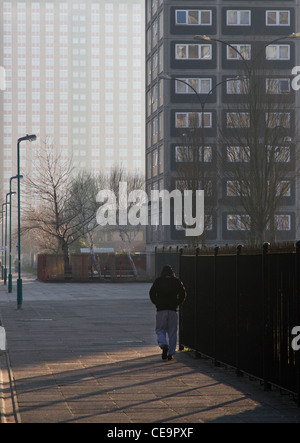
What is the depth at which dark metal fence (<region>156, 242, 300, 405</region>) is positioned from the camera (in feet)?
34.8

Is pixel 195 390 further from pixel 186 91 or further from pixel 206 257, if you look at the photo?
pixel 186 91

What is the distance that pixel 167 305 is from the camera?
49.0 ft

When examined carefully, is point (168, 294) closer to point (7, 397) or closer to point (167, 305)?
point (167, 305)

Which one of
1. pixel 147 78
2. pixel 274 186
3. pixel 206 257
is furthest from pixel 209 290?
pixel 147 78

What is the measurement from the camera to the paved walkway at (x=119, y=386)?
9445 mm

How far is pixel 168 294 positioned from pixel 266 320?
369cm

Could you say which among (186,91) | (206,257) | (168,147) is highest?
(186,91)

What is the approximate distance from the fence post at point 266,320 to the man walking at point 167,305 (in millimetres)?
3570

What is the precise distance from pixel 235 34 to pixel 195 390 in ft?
226

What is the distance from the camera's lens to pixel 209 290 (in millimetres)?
14594
